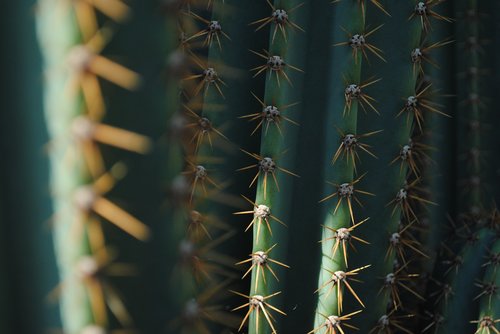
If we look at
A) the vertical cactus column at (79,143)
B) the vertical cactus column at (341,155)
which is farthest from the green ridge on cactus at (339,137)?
the vertical cactus column at (79,143)

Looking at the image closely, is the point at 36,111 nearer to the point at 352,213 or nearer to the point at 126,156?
the point at 126,156

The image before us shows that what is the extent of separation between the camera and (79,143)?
2.89ft

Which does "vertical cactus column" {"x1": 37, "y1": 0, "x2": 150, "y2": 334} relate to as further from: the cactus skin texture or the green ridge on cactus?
the green ridge on cactus

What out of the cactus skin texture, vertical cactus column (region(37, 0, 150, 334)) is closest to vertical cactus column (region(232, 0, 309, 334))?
the cactus skin texture

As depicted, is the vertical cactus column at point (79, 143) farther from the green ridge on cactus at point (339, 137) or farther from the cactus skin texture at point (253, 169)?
the green ridge on cactus at point (339, 137)

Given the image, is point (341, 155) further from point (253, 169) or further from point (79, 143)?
point (79, 143)

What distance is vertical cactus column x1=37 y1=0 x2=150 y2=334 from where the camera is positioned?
883mm

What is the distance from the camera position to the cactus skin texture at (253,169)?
0.91 meters

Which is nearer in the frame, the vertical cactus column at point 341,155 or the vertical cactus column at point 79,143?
the vertical cactus column at point 79,143

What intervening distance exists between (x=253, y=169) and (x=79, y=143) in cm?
93

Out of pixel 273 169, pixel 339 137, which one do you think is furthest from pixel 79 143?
pixel 339 137

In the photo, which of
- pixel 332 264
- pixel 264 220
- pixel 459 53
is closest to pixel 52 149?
pixel 264 220

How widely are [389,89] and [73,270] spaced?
1.07 m

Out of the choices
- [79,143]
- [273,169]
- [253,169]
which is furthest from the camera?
[253,169]
